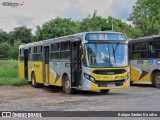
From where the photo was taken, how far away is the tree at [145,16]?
4588 cm

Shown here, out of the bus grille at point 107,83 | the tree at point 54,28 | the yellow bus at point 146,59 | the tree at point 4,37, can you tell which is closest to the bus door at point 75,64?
the bus grille at point 107,83

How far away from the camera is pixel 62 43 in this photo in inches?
762

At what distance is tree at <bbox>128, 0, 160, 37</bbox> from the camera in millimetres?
45875

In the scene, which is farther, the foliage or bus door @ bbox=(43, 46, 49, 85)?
the foliage

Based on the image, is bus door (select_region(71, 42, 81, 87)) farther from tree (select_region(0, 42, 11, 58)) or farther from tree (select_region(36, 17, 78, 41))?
tree (select_region(0, 42, 11, 58))

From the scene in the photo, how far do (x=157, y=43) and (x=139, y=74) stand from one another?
2.64m

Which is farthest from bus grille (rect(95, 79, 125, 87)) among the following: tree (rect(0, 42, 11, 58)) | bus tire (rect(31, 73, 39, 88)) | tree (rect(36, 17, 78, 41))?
tree (rect(0, 42, 11, 58))

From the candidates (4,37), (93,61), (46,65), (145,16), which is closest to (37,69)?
(46,65)

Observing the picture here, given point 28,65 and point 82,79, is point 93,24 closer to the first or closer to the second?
point 28,65

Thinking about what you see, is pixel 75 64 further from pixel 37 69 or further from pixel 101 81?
Result: pixel 37 69

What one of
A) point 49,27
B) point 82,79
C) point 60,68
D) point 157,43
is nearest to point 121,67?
point 82,79

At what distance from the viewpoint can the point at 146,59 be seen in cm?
2272

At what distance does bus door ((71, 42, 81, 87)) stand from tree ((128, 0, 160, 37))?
28.4 metres

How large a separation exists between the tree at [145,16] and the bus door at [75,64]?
93.1ft
